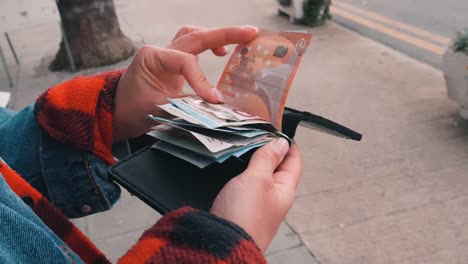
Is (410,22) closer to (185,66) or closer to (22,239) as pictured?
(185,66)

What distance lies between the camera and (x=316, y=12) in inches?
240

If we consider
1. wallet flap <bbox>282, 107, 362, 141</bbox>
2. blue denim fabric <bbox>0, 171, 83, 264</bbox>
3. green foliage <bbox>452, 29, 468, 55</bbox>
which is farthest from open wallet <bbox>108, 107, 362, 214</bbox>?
green foliage <bbox>452, 29, 468, 55</bbox>

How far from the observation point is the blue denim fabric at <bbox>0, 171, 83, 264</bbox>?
738mm

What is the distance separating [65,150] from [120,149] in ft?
0.81

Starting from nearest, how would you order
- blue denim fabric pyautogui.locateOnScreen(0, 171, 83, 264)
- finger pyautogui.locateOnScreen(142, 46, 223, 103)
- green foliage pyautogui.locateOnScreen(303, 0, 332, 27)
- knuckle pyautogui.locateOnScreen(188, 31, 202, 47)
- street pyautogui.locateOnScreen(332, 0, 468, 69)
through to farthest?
blue denim fabric pyautogui.locateOnScreen(0, 171, 83, 264) < finger pyautogui.locateOnScreen(142, 46, 223, 103) < knuckle pyautogui.locateOnScreen(188, 31, 202, 47) < street pyautogui.locateOnScreen(332, 0, 468, 69) < green foliage pyautogui.locateOnScreen(303, 0, 332, 27)

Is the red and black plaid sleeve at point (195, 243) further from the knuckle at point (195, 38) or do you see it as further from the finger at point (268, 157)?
the knuckle at point (195, 38)

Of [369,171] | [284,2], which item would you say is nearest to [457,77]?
[369,171]

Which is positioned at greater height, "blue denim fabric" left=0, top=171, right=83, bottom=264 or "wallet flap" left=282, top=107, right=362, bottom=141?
"blue denim fabric" left=0, top=171, right=83, bottom=264

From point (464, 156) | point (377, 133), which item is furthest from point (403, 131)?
point (464, 156)

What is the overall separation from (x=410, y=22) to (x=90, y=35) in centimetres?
462

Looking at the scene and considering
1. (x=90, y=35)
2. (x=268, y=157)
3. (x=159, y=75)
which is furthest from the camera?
(x=90, y=35)

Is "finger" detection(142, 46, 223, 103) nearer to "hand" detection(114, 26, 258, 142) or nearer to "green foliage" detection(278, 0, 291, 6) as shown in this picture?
"hand" detection(114, 26, 258, 142)

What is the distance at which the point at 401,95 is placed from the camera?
3953mm

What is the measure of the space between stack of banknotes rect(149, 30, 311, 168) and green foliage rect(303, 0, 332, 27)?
491 cm
